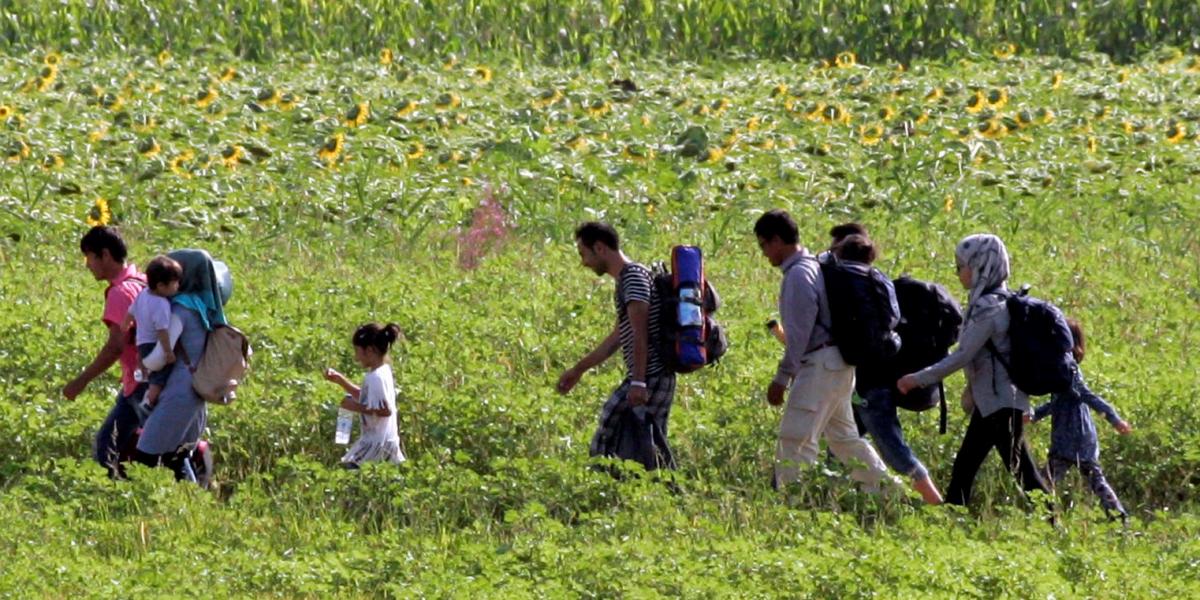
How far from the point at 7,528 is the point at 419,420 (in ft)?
8.01

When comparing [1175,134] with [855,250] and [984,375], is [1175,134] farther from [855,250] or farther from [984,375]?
[984,375]

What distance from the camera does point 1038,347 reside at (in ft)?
30.4

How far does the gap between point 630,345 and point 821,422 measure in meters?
0.86

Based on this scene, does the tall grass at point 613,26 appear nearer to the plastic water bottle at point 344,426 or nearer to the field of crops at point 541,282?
the field of crops at point 541,282

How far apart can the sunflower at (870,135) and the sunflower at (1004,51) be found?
15.0ft

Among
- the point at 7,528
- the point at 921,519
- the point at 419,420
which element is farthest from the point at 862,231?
the point at 7,528

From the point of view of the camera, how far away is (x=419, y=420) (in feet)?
35.0

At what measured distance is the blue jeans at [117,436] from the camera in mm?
9875

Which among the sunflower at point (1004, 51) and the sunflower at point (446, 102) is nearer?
the sunflower at point (446, 102)

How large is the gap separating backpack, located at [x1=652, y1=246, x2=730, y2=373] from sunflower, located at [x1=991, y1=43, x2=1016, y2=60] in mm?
13430

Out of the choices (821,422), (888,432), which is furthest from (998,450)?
(821,422)

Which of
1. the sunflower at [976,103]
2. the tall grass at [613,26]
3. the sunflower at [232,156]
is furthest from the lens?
the tall grass at [613,26]

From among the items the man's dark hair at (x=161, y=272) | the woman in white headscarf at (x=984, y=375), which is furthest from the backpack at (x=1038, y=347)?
the man's dark hair at (x=161, y=272)

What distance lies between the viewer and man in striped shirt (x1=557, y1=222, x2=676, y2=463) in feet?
31.4
